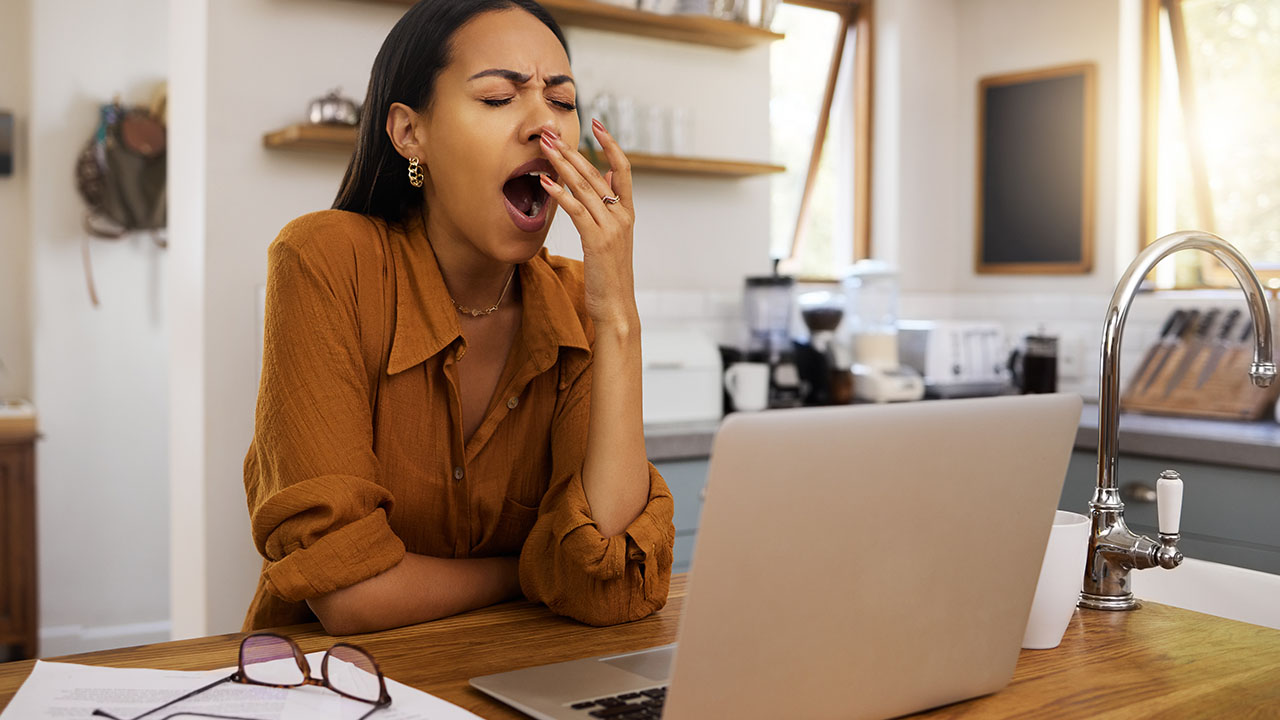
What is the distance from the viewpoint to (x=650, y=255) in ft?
11.5

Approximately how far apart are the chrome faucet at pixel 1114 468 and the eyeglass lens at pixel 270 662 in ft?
2.67

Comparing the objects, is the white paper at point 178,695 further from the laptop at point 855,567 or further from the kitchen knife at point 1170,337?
the kitchen knife at point 1170,337

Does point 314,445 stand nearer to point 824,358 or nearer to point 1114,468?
point 1114,468

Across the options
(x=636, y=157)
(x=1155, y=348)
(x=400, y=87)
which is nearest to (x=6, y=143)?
(x=636, y=157)

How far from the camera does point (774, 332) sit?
11.6 feet

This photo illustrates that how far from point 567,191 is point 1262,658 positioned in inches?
33.8

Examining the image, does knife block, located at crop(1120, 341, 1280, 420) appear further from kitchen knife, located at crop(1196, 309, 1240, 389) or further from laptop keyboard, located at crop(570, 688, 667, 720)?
laptop keyboard, located at crop(570, 688, 667, 720)

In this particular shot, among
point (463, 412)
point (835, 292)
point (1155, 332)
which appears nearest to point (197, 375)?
point (463, 412)

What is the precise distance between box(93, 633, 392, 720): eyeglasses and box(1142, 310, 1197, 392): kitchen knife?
2965 mm

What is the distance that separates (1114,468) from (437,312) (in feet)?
2.61

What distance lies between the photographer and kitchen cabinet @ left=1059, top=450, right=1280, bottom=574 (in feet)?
8.43

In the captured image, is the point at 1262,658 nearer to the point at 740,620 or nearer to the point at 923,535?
the point at 923,535

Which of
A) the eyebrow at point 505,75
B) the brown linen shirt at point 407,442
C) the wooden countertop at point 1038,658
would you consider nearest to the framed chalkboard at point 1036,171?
the brown linen shirt at point 407,442

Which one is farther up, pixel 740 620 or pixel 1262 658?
pixel 740 620
